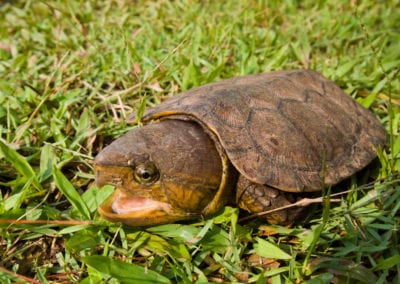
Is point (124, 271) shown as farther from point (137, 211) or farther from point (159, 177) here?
point (159, 177)

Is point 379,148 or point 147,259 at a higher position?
point 379,148

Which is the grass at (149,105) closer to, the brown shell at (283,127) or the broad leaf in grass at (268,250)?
the broad leaf in grass at (268,250)

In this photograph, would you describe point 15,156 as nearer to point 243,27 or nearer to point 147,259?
point 147,259

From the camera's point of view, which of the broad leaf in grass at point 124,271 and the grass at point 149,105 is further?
the grass at point 149,105

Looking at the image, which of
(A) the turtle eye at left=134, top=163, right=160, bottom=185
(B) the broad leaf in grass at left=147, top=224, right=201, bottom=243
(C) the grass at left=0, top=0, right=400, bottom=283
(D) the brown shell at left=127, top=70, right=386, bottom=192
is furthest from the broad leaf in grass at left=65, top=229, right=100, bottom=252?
(D) the brown shell at left=127, top=70, right=386, bottom=192

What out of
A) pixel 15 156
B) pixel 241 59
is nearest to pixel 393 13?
pixel 241 59

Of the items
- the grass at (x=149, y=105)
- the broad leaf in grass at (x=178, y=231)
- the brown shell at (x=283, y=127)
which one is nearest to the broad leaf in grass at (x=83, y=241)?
the grass at (x=149, y=105)

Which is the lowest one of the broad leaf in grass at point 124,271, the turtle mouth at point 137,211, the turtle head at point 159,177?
the broad leaf in grass at point 124,271
